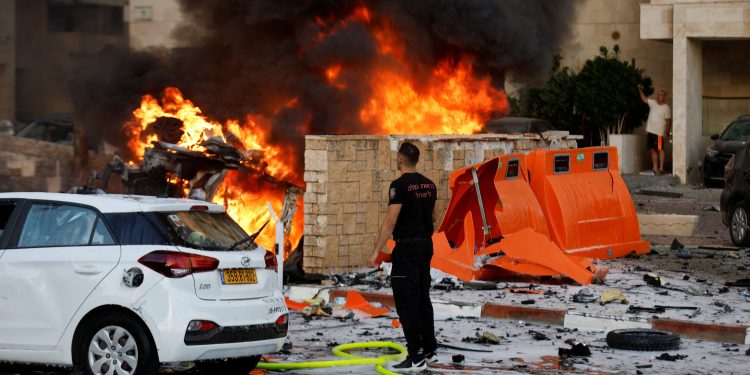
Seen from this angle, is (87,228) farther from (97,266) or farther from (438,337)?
(438,337)

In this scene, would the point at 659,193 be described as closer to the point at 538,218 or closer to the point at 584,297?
the point at 538,218

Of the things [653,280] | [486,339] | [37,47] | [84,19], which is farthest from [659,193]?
[84,19]

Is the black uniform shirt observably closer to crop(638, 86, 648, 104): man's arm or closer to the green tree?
the green tree

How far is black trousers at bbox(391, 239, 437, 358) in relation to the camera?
32.5 ft

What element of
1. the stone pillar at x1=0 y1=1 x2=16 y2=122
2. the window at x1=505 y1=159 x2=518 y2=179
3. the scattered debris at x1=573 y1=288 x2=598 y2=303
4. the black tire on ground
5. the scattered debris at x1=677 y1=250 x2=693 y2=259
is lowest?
the black tire on ground

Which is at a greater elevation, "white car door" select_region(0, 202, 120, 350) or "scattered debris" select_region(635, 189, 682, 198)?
"scattered debris" select_region(635, 189, 682, 198)

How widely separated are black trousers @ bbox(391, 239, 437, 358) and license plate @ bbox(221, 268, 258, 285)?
1172 mm

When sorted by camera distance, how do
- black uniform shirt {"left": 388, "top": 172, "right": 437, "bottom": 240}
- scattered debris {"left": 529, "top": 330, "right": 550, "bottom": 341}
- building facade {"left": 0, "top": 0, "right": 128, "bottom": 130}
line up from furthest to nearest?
building facade {"left": 0, "top": 0, "right": 128, "bottom": 130} → scattered debris {"left": 529, "top": 330, "right": 550, "bottom": 341} → black uniform shirt {"left": 388, "top": 172, "right": 437, "bottom": 240}

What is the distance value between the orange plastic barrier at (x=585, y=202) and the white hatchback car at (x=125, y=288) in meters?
7.00

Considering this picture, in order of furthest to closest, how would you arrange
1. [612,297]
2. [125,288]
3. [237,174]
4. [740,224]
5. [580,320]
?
[237,174] → [740,224] → [612,297] → [580,320] → [125,288]

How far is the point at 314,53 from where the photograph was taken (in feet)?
62.3

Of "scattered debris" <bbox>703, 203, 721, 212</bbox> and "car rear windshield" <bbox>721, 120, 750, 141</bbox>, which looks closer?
"scattered debris" <bbox>703, 203, 721, 212</bbox>

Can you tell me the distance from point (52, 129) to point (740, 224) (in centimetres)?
1752

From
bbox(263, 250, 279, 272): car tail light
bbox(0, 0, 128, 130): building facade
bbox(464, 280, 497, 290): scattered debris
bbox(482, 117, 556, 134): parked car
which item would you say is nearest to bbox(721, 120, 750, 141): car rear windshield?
bbox(482, 117, 556, 134): parked car
